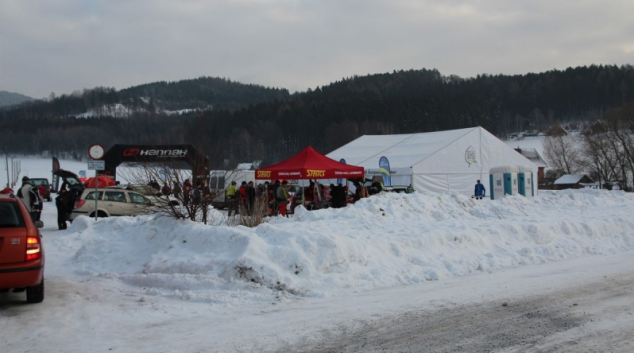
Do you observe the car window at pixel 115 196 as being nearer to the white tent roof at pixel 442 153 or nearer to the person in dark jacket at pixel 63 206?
the person in dark jacket at pixel 63 206

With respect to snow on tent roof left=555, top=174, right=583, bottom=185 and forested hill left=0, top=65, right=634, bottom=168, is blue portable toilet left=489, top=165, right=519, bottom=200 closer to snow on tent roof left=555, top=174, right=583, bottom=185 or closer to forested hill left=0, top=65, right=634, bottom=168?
snow on tent roof left=555, top=174, right=583, bottom=185

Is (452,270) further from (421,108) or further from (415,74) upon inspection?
(415,74)

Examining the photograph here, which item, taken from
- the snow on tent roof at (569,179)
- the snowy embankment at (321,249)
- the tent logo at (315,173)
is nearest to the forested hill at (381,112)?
the snow on tent roof at (569,179)

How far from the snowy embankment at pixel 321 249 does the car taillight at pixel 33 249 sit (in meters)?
1.76

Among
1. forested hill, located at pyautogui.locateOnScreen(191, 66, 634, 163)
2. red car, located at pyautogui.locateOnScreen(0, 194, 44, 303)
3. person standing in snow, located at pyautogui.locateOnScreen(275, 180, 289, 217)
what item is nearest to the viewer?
red car, located at pyautogui.locateOnScreen(0, 194, 44, 303)

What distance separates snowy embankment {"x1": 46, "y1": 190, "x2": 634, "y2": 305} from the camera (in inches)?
336

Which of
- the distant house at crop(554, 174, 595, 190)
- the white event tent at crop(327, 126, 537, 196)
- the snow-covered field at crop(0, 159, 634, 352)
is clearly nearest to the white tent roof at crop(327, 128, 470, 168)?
the white event tent at crop(327, 126, 537, 196)

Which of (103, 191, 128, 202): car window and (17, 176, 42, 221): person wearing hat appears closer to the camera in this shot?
(17, 176, 42, 221): person wearing hat

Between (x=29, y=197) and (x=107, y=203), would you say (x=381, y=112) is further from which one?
(x=29, y=197)

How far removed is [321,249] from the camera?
9.30 meters

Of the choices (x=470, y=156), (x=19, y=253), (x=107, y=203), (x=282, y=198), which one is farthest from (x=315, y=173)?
(x=470, y=156)

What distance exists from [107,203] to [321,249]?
12.9 meters

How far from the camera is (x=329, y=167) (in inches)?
803

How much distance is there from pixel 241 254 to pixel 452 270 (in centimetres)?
387
